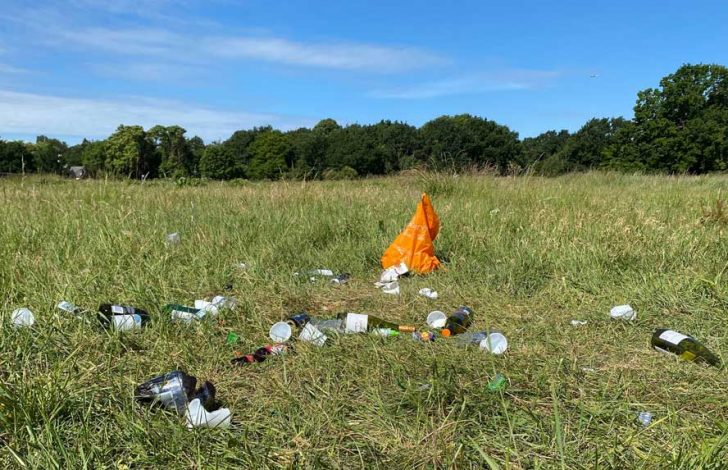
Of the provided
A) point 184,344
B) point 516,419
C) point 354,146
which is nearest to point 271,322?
point 184,344

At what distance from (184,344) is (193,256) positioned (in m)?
1.33

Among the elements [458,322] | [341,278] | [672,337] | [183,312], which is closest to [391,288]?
[341,278]

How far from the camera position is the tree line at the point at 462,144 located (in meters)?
39.2

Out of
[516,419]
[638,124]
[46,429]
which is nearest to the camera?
[46,429]

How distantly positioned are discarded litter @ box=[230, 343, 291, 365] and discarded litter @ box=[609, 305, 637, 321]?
6.09ft

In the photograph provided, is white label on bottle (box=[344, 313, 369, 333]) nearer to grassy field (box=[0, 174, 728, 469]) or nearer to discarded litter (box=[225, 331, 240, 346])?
grassy field (box=[0, 174, 728, 469])

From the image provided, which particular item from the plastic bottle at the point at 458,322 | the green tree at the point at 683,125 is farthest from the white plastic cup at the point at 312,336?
the green tree at the point at 683,125

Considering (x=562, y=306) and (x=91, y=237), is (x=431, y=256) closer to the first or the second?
(x=562, y=306)

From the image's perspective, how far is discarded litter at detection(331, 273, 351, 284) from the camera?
321cm

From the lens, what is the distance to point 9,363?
1.68 meters

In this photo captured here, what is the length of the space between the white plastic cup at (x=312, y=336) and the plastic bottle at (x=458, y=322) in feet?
2.15

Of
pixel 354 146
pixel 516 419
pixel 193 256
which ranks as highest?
pixel 354 146

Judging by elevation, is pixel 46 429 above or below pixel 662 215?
below

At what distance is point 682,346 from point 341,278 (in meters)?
2.12
